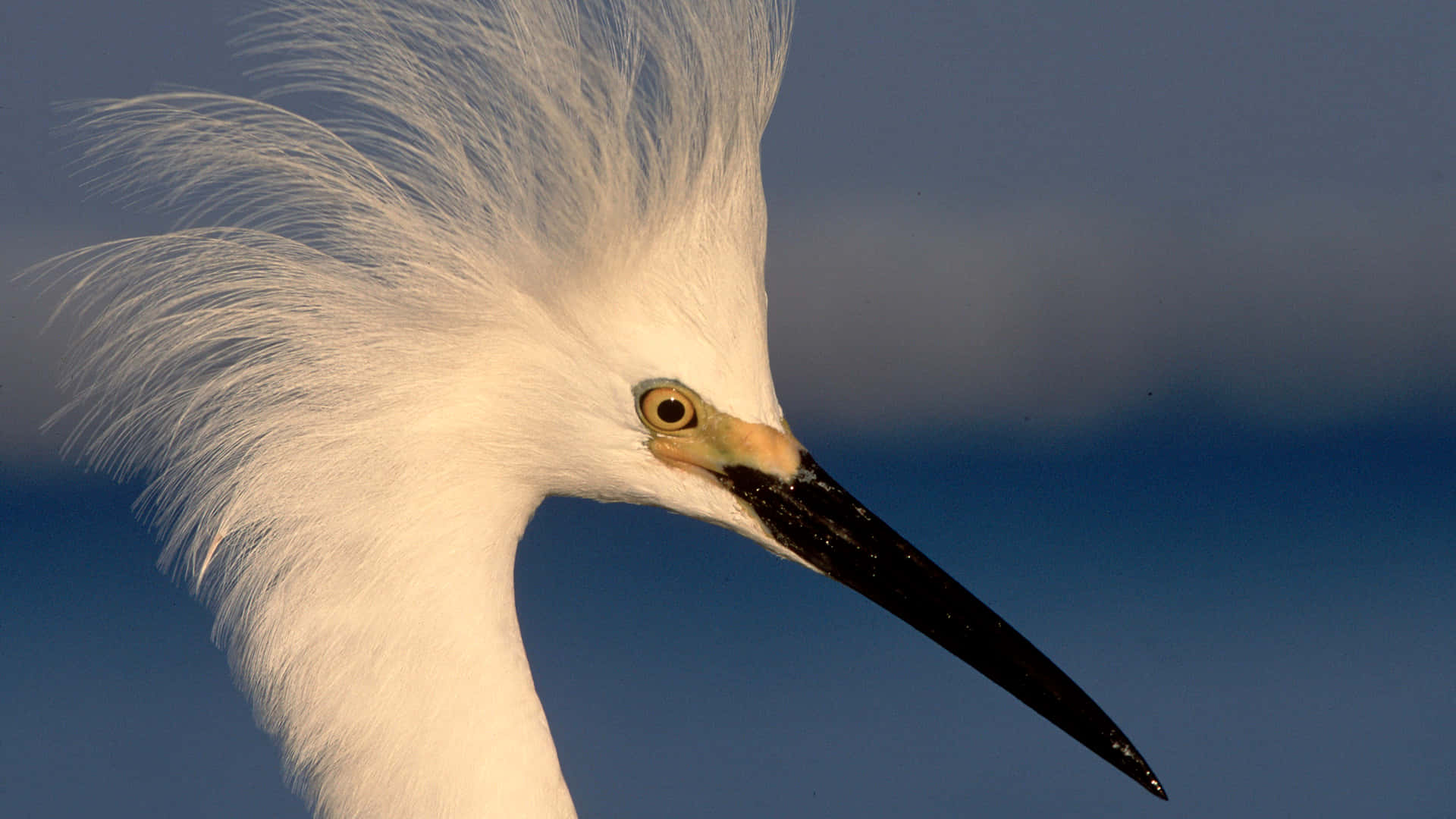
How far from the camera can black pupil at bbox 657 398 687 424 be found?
1.28 meters

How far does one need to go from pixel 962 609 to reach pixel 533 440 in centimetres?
57

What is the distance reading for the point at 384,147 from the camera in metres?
1.29

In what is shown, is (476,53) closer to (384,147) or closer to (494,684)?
(384,147)

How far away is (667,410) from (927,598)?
416mm

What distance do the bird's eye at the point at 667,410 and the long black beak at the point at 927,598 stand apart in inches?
6.2

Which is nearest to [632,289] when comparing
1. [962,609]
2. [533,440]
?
[533,440]

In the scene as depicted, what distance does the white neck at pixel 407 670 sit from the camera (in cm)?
124

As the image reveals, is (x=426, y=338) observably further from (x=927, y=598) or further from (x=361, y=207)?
(x=927, y=598)

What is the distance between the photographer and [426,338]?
123 cm

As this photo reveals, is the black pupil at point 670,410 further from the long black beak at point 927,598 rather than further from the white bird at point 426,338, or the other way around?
the long black beak at point 927,598

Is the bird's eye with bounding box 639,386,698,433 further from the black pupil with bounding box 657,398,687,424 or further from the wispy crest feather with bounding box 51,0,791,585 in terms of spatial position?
the wispy crest feather with bounding box 51,0,791,585

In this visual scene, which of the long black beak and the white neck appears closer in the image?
the white neck

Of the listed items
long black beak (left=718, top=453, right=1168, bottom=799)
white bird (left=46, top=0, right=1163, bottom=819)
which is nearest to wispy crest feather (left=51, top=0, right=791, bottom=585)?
white bird (left=46, top=0, right=1163, bottom=819)

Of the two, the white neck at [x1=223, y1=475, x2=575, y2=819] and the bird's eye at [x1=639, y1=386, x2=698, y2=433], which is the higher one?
the bird's eye at [x1=639, y1=386, x2=698, y2=433]
